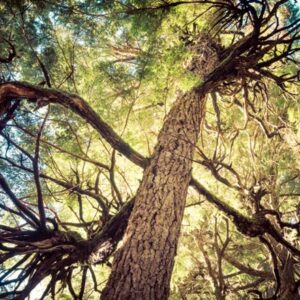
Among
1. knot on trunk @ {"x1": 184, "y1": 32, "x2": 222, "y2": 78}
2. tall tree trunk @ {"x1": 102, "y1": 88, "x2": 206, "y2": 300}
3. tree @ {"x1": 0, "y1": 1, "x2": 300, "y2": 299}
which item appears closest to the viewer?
tall tree trunk @ {"x1": 102, "y1": 88, "x2": 206, "y2": 300}

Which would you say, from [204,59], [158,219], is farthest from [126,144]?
[204,59]

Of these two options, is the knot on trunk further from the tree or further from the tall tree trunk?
the tall tree trunk

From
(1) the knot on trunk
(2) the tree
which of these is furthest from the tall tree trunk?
(1) the knot on trunk

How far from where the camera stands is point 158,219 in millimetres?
2775

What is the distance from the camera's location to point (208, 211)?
Result: 5746 mm

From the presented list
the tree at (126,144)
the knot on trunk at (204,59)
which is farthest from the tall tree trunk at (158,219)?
the knot on trunk at (204,59)

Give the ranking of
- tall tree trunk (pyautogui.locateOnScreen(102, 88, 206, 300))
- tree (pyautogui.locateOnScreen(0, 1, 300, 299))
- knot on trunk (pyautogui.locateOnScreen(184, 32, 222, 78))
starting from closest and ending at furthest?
tall tree trunk (pyautogui.locateOnScreen(102, 88, 206, 300)), tree (pyautogui.locateOnScreen(0, 1, 300, 299)), knot on trunk (pyautogui.locateOnScreen(184, 32, 222, 78))

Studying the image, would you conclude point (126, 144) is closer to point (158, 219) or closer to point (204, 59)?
point (158, 219)

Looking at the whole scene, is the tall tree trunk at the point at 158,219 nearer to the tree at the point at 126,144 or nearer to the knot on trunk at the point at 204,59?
the tree at the point at 126,144

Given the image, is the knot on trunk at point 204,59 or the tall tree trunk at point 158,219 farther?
the knot on trunk at point 204,59

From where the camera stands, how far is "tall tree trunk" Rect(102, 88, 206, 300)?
93.6 inches

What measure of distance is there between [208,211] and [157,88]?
10.0 ft

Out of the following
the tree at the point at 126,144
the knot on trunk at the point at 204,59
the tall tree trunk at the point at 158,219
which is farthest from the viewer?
the knot on trunk at the point at 204,59

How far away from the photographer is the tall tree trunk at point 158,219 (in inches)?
93.6
